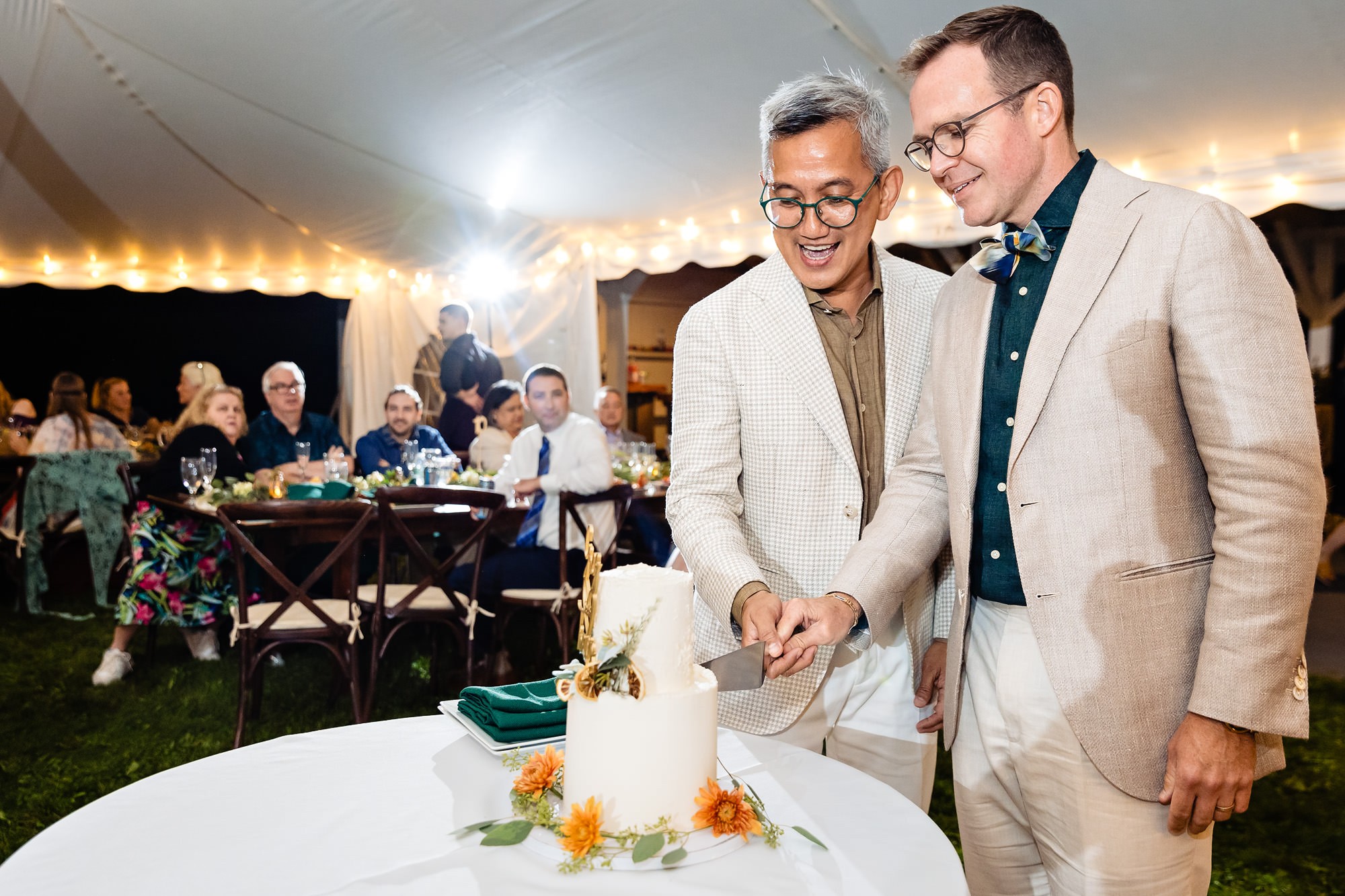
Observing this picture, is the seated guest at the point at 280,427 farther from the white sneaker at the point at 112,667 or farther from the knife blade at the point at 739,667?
the knife blade at the point at 739,667

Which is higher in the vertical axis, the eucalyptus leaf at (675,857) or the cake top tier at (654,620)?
the cake top tier at (654,620)

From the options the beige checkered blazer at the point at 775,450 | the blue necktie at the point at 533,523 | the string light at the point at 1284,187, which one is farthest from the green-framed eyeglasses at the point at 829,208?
the string light at the point at 1284,187

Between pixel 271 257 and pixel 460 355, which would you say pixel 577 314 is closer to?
pixel 460 355

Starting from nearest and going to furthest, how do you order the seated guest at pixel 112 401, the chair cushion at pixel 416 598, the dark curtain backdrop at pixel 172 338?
1. the chair cushion at pixel 416 598
2. the seated guest at pixel 112 401
3. the dark curtain backdrop at pixel 172 338

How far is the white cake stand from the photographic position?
0.96 metres

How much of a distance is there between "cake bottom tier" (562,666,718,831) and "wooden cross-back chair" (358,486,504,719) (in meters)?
3.06

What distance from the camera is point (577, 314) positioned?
823 cm

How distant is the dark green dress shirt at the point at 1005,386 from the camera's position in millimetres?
1330

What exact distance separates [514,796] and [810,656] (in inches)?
19.9

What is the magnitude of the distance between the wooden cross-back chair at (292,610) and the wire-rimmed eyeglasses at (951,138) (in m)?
3.20

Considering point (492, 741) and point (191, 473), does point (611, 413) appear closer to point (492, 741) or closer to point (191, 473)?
point (191, 473)

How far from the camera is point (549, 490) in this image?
4879 millimetres

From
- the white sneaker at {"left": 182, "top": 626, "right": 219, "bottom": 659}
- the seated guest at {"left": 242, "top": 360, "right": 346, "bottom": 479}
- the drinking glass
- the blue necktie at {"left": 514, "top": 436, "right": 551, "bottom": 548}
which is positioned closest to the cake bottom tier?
the blue necktie at {"left": 514, "top": 436, "right": 551, "bottom": 548}

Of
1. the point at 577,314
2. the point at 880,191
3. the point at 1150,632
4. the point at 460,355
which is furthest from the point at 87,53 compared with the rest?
the point at 1150,632
